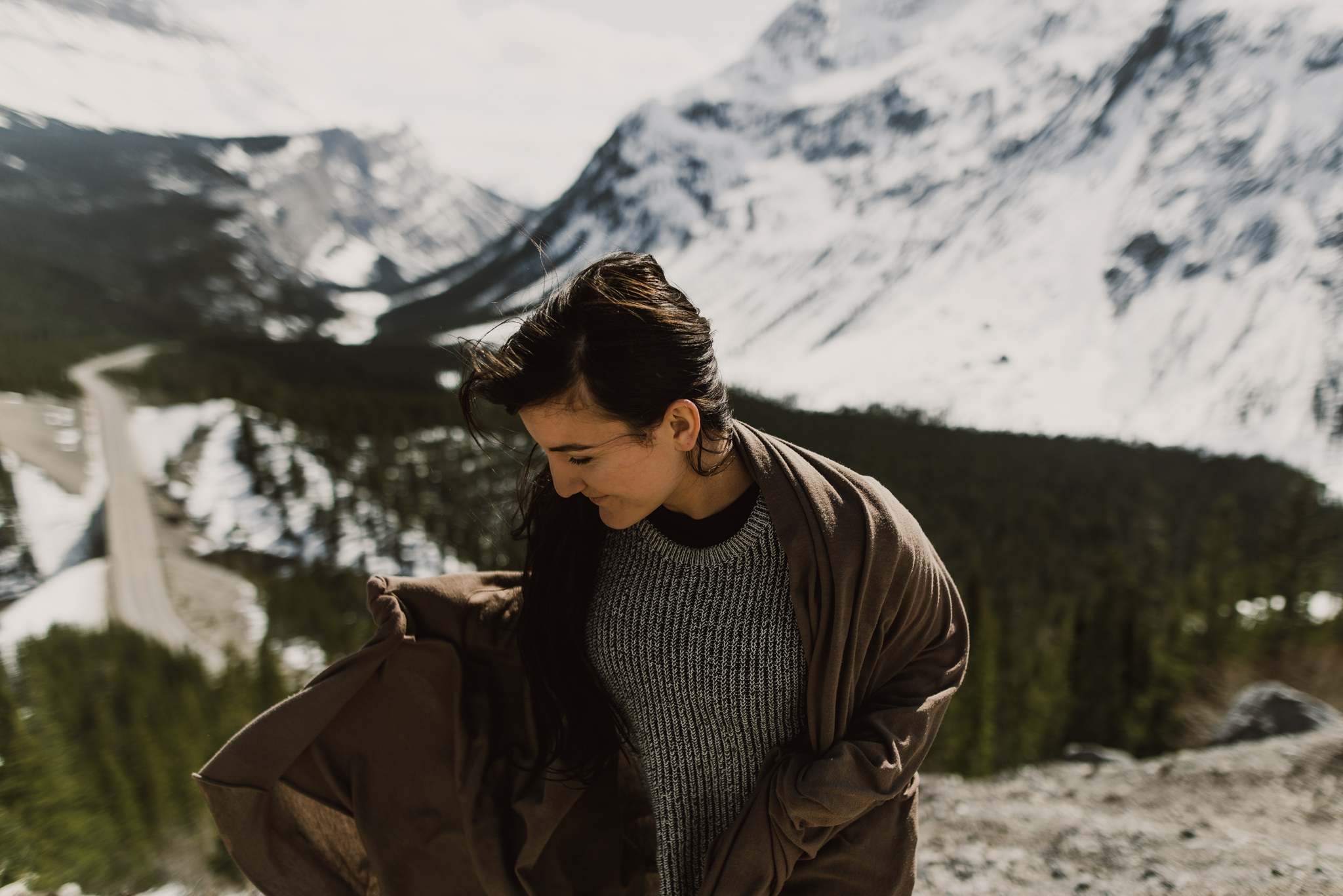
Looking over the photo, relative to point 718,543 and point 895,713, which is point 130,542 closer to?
point 718,543

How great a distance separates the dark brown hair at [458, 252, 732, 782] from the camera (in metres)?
1.96

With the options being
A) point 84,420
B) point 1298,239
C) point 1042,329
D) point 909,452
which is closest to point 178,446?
point 84,420

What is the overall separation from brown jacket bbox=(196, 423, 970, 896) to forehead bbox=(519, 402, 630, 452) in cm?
41

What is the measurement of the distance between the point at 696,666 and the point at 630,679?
0.24 m

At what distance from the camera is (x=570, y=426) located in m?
2.02

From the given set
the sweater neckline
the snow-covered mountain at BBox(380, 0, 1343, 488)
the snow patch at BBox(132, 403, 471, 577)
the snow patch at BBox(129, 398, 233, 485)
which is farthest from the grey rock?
the snow-covered mountain at BBox(380, 0, 1343, 488)

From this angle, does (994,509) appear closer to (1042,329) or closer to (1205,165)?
(1042,329)

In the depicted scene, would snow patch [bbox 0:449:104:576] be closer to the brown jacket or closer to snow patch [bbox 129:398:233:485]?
snow patch [bbox 129:398:233:485]

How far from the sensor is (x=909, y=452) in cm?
8662

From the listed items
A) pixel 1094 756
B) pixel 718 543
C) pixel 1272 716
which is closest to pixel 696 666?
pixel 718 543

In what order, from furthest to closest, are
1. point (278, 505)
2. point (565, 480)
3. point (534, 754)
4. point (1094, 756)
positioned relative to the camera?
point (278, 505), point (1094, 756), point (534, 754), point (565, 480)

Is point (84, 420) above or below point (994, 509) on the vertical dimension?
above

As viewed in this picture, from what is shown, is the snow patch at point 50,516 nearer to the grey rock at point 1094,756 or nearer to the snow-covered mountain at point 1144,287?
the grey rock at point 1094,756

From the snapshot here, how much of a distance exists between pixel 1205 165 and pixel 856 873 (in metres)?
211
